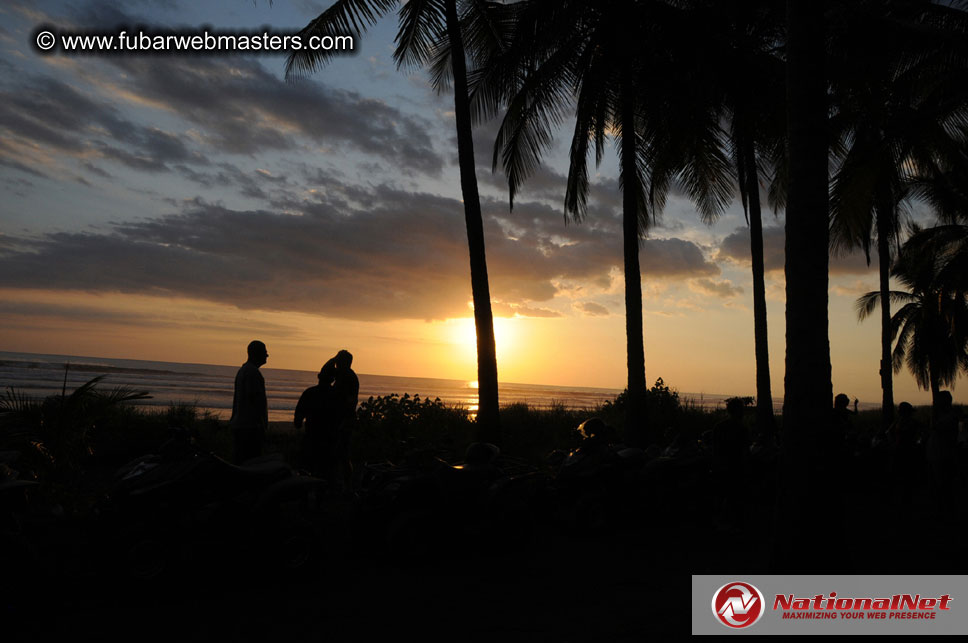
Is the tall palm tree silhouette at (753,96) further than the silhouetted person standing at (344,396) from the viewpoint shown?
Yes

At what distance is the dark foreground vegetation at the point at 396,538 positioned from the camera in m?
4.54

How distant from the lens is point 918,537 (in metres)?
7.64

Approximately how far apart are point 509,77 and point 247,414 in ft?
29.1

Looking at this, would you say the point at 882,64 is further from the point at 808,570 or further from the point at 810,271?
the point at 808,570

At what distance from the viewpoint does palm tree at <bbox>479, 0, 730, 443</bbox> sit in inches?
500

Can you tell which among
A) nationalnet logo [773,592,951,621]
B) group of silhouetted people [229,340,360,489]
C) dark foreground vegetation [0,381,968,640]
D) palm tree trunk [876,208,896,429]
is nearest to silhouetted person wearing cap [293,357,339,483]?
group of silhouetted people [229,340,360,489]

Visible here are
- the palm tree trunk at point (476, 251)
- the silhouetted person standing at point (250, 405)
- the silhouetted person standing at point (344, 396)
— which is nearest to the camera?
the silhouetted person standing at point (250, 405)

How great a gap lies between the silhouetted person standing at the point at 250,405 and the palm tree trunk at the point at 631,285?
7.54 m

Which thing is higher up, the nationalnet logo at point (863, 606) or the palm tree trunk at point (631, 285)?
the palm tree trunk at point (631, 285)

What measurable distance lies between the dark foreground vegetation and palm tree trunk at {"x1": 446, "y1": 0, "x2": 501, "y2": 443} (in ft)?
11.1

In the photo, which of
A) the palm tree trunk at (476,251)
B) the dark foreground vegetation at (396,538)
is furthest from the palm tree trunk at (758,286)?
the palm tree trunk at (476,251)

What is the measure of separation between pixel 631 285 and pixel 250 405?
8008 millimetres

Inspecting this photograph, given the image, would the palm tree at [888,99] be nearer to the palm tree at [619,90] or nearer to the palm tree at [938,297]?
the palm tree at [619,90]

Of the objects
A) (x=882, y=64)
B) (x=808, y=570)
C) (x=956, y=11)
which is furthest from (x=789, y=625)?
(x=956, y=11)
